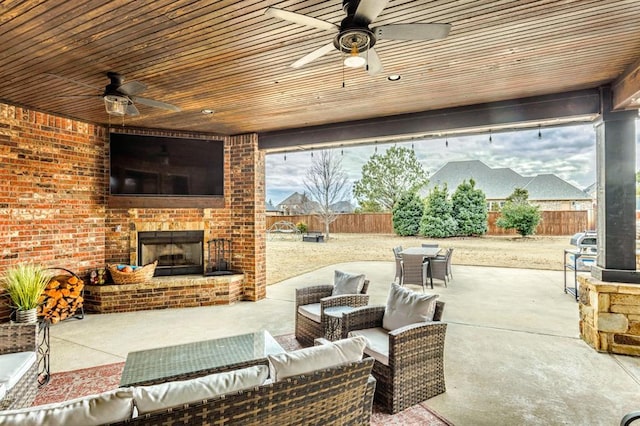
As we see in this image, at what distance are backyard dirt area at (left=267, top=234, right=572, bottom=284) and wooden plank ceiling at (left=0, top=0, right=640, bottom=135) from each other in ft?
15.9

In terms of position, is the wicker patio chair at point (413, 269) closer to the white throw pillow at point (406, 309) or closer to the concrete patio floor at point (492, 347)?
the concrete patio floor at point (492, 347)

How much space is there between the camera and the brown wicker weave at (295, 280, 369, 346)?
356cm

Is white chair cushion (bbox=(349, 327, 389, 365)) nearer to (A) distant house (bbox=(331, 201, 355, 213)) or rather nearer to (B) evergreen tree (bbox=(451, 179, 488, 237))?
(B) evergreen tree (bbox=(451, 179, 488, 237))

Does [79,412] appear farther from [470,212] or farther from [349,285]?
[470,212]

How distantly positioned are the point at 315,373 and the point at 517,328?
4.04m

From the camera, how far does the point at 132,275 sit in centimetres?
528

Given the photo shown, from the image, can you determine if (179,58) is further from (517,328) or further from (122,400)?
(517,328)

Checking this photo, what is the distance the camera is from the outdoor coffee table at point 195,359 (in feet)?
7.70

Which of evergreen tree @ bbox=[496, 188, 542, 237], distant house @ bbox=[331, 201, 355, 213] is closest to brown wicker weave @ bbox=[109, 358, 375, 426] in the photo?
evergreen tree @ bbox=[496, 188, 542, 237]

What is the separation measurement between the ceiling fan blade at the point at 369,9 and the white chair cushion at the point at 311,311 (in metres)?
2.82

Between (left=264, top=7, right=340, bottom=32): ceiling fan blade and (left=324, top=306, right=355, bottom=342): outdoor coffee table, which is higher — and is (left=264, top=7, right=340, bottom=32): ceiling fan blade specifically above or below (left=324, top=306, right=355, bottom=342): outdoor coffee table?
above

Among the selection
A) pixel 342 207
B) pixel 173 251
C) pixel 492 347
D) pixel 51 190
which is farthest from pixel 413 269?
pixel 342 207

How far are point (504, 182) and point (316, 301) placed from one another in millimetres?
28979

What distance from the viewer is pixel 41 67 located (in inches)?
130
